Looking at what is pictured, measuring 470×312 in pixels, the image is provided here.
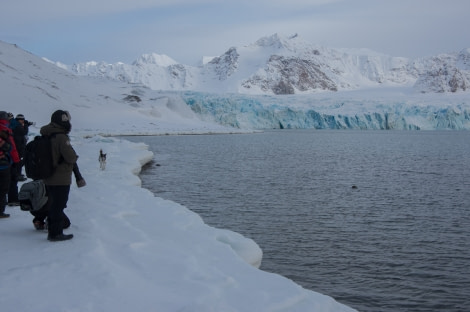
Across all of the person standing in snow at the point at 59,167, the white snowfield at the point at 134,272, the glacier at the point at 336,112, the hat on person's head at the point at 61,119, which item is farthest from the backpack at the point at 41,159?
the glacier at the point at 336,112

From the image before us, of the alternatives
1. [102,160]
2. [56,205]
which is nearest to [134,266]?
[56,205]

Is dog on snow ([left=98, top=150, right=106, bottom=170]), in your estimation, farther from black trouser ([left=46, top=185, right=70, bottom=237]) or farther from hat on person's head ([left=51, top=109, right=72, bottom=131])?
hat on person's head ([left=51, top=109, right=72, bottom=131])

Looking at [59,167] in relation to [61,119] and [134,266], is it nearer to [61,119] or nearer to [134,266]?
[61,119]

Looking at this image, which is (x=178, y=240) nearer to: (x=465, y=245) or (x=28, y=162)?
(x=28, y=162)

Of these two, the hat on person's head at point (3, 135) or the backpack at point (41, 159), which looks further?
the hat on person's head at point (3, 135)

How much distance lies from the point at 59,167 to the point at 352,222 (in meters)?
11.5

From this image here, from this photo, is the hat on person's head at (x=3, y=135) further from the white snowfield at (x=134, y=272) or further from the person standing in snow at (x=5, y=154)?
the white snowfield at (x=134, y=272)

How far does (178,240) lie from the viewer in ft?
28.3

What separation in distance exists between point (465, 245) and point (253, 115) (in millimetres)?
97218

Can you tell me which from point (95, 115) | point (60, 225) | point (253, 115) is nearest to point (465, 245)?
point (60, 225)

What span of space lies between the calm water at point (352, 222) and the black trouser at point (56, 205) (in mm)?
5547

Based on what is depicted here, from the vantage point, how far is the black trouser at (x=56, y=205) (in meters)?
7.25

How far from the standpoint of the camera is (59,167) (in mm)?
7137

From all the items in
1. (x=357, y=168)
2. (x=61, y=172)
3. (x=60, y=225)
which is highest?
(x=61, y=172)
